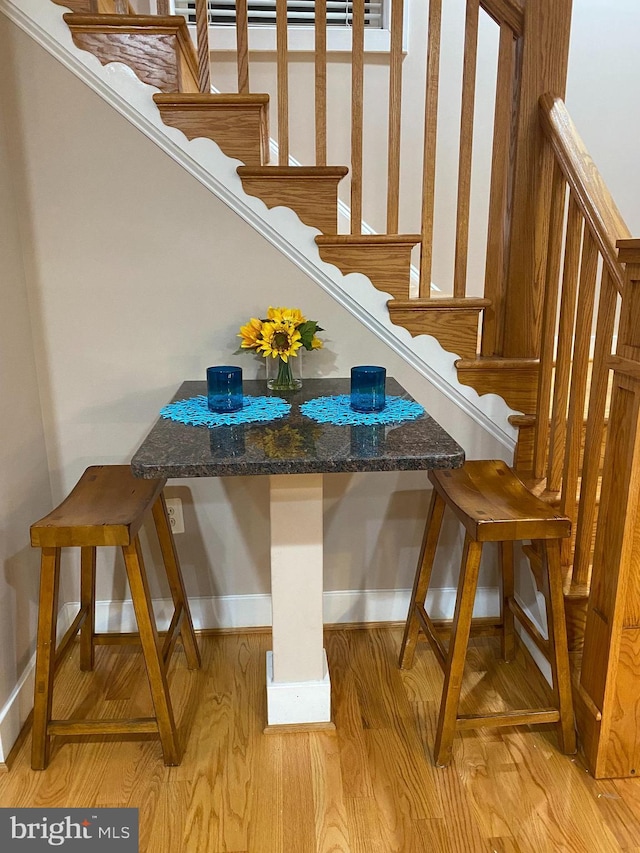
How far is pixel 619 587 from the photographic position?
1383 millimetres

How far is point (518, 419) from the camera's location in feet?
6.23

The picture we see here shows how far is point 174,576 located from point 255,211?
1.08 m

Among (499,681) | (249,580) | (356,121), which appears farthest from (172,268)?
(499,681)

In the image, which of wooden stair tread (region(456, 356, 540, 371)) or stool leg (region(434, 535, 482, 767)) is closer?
stool leg (region(434, 535, 482, 767))

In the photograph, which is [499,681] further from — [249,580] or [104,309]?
[104,309]

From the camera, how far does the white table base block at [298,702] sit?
1.63 m

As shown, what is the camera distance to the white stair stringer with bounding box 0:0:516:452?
163 cm

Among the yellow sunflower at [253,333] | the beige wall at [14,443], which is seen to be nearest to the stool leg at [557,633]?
the yellow sunflower at [253,333]

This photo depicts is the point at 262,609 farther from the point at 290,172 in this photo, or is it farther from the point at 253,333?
the point at 290,172

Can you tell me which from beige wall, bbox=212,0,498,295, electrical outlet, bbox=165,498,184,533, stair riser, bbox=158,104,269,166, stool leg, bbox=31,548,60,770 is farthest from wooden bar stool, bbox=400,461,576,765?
beige wall, bbox=212,0,498,295

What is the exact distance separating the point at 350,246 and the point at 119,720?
54.4 inches

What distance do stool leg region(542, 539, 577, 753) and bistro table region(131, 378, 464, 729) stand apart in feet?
1.51

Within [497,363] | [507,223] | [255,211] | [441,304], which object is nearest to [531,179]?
[507,223]
